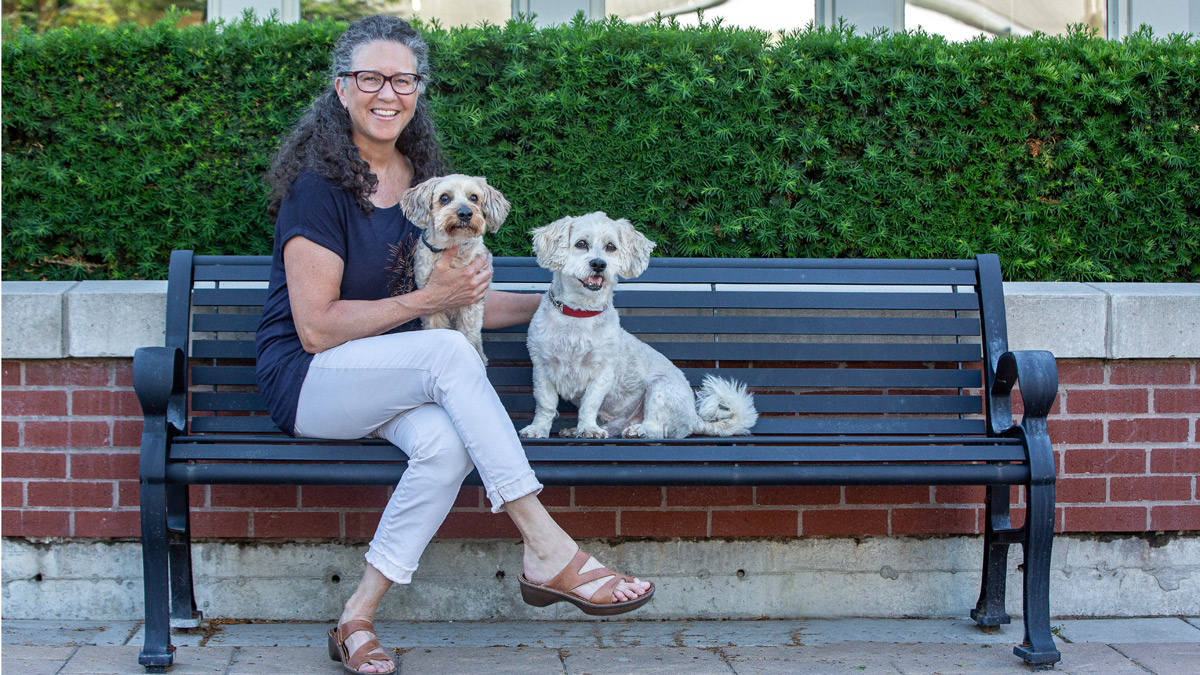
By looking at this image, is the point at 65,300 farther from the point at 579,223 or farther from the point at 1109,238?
the point at 1109,238

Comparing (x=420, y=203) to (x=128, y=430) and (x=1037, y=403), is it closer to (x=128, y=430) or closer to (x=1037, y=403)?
(x=128, y=430)

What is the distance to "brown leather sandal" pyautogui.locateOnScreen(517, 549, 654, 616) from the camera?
9.48 feet

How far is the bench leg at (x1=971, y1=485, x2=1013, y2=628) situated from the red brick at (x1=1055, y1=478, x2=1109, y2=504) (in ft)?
1.16

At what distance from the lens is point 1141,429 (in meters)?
3.66

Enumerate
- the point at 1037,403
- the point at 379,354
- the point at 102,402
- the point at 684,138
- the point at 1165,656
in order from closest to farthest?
1. the point at 379,354
2. the point at 1037,403
3. the point at 1165,656
4. the point at 102,402
5. the point at 684,138

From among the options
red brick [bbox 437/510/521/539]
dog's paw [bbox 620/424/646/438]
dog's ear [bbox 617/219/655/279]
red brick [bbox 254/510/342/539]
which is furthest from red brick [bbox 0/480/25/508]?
dog's ear [bbox 617/219/655/279]

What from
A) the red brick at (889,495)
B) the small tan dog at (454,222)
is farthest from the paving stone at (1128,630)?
the small tan dog at (454,222)

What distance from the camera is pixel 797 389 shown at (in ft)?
11.9

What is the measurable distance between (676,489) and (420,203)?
4.49 feet

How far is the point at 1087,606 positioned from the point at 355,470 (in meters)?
2.70

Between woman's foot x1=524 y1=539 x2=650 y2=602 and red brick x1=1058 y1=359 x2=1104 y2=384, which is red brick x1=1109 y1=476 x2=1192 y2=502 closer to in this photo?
red brick x1=1058 y1=359 x2=1104 y2=384

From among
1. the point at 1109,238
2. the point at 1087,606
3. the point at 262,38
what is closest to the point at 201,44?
the point at 262,38

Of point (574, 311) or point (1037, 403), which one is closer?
point (1037, 403)

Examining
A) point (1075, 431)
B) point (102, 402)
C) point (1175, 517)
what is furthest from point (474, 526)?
point (1175, 517)
